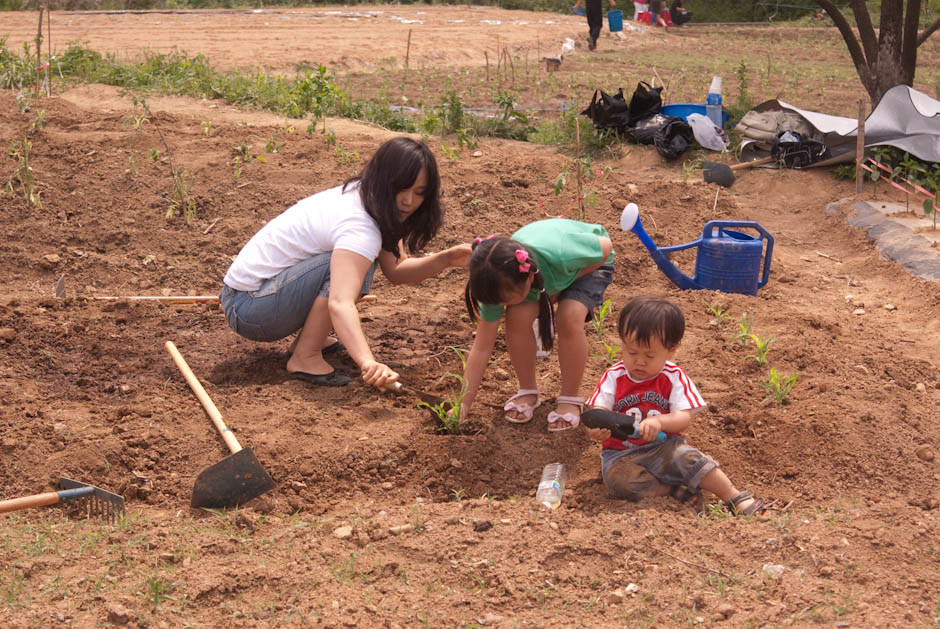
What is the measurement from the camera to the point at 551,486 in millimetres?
3258

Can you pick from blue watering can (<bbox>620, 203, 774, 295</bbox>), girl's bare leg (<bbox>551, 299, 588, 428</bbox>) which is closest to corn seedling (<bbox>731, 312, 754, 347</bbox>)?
blue watering can (<bbox>620, 203, 774, 295</bbox>)

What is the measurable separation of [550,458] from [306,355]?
3.99ft

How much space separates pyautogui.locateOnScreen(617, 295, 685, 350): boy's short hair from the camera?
9.86 ft

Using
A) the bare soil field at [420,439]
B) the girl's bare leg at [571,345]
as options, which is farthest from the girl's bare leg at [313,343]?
the girl's bare leg at [571,345]

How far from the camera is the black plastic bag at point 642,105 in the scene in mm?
8273

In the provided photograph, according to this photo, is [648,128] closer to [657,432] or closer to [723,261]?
[723,261]

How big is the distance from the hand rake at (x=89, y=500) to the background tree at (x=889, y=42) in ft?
25.1

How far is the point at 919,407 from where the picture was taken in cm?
375

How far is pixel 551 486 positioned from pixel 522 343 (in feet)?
1.97

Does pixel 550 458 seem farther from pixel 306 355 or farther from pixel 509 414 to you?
pixel 306 355

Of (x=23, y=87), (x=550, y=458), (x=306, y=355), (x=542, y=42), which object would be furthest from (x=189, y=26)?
(x=550, y=458)

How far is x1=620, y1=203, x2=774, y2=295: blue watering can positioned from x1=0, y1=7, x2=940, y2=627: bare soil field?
0.13m

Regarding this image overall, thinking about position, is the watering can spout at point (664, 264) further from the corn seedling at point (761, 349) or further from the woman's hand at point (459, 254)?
the woman's hand at point (459, 254)

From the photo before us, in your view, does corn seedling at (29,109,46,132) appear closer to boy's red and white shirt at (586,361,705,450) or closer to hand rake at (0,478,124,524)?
hand rake at (0,478,124,524)
